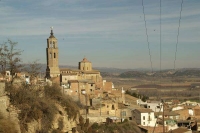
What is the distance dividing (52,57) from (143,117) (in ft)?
74.5

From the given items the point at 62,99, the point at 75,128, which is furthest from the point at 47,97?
the point at 75,128

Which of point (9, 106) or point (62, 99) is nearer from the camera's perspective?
point (9, 106)

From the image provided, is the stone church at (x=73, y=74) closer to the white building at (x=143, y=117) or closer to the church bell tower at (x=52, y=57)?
the church bell tower at (x=52, y=57)

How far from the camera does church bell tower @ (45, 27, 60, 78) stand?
184 ft

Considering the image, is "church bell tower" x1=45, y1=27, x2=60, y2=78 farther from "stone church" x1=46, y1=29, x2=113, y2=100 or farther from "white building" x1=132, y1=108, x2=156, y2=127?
"white building" x1=132, y1=108, x2=156, y2=127

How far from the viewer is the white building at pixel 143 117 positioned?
39438 mm

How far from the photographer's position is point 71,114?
21156 millimetres

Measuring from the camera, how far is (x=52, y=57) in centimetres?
5697

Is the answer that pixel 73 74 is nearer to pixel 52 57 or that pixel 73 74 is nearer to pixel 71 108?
pixel 52 57

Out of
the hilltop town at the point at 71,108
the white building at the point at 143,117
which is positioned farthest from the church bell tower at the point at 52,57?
the white building at the point at 143,117

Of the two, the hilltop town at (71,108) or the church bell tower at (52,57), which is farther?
the church bell tower at (52,57)

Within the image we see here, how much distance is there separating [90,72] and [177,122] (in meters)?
19.4

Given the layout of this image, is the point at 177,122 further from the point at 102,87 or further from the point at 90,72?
the point at 90,72

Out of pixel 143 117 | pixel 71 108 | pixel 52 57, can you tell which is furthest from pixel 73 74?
pixel 71 108
